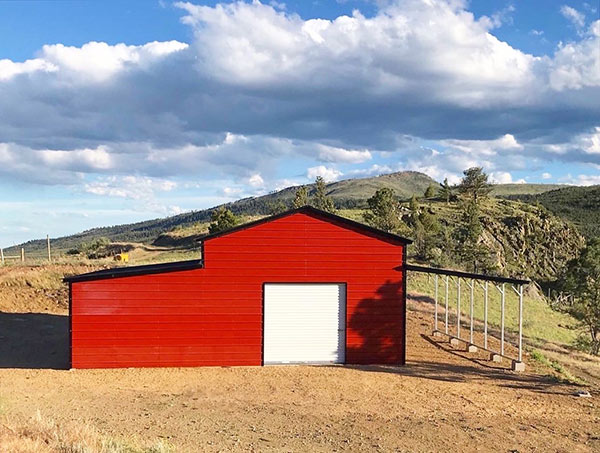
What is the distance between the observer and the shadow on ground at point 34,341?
16906 millimetres

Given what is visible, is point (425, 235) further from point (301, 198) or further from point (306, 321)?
point (306, 321)

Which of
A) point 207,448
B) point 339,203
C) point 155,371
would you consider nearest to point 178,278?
point 155,371

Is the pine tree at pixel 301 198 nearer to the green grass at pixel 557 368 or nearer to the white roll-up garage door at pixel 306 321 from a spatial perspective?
the green grass at pixel 557 368

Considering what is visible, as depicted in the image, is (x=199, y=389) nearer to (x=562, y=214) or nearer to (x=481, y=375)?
(x=481, y=375)

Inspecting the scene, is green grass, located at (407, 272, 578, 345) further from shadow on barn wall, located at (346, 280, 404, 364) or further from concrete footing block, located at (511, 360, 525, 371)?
shadow on barn wall, located at (346, 280, 404, 364)

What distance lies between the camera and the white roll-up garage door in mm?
16719

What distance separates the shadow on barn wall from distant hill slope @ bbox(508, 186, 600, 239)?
8879cm

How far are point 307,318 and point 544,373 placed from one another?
22.3 feet

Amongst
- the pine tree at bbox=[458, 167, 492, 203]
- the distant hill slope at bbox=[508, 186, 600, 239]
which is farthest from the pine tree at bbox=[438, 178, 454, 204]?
the distant hill slope at bbox=[508, 186, 600, 239]

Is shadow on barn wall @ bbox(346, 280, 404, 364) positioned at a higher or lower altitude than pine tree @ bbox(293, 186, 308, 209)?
lower

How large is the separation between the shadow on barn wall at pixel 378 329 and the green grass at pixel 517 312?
40.9 ft

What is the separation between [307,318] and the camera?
16.9 meters

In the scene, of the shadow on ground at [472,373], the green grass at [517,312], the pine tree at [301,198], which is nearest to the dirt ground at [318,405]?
the shadow on ground at [472,373]

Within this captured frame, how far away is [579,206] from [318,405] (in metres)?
118
